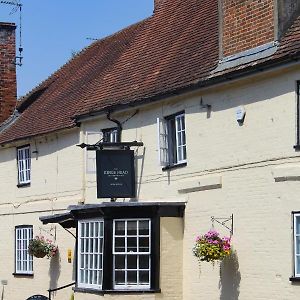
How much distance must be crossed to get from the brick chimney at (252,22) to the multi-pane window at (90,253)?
516 cm

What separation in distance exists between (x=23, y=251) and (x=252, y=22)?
1277 centimetres

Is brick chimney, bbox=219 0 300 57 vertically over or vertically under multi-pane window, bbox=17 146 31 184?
over

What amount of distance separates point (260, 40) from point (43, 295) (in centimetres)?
1126

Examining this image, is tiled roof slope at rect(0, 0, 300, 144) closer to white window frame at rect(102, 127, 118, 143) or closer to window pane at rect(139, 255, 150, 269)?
white window frame at rect(102, 127, 118, 143)

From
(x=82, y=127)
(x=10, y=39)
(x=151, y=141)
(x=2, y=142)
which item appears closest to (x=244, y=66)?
(x=151, y=141)

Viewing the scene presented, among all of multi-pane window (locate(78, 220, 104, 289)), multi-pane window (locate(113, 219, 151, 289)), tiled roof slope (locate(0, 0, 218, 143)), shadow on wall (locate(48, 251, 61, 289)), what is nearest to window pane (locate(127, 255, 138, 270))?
multi-pane window (locate(113, 219, 151, 289))

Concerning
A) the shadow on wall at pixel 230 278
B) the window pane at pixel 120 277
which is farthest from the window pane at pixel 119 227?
the shadow on wall at pixel 230 278

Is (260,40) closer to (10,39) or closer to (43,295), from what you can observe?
(43,295)

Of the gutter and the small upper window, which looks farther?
the small upper window

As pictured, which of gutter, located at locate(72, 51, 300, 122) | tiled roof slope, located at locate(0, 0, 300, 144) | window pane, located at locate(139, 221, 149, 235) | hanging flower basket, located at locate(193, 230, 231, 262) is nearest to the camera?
gutter, located at locate(72, 51, 300, 122)

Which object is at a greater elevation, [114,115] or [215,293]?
[114,115]

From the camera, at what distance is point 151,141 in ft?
68.7

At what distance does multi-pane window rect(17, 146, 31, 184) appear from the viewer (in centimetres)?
2788

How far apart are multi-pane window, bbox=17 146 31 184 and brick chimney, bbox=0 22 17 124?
387 cm
